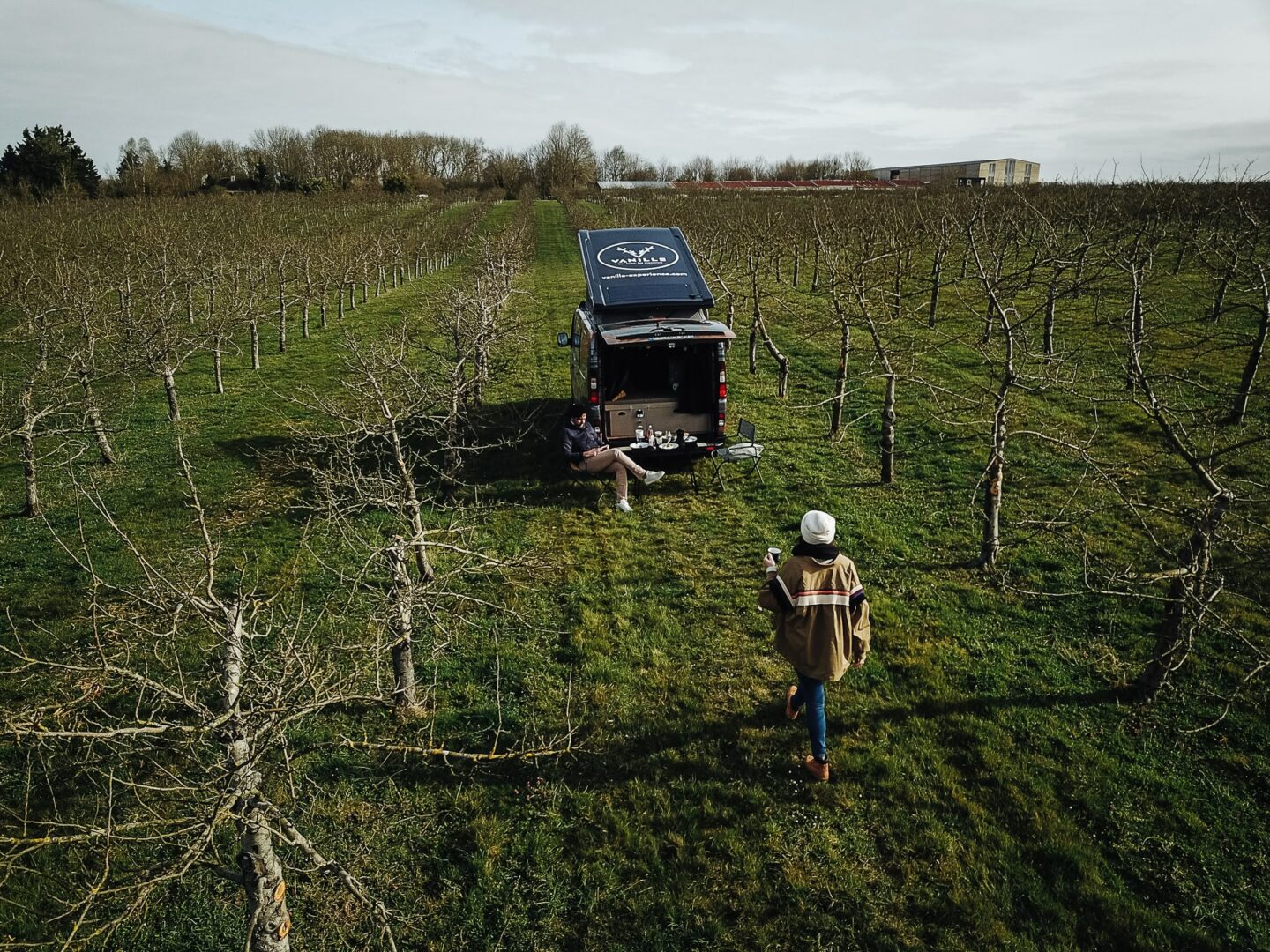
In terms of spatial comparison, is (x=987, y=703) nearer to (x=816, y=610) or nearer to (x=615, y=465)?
(x=816, y=610)

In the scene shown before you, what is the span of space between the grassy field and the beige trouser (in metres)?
0.75

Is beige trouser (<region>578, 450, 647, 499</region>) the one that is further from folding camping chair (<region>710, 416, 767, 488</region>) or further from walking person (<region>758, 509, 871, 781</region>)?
walking person (<region>758, 509, 871, 781</region>)

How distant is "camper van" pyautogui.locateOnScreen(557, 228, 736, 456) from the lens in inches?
416

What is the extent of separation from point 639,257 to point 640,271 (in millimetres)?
463

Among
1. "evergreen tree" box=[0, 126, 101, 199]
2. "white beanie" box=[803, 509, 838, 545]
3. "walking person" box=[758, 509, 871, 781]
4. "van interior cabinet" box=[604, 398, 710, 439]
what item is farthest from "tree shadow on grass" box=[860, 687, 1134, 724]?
"evergreen tree" box=[0, 126, 101, 199]

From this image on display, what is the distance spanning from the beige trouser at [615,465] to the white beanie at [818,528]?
17.3 feet

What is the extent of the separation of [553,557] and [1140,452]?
9.85 metres

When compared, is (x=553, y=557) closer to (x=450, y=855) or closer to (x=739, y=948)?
(x=450, y=855)

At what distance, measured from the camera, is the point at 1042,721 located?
6004 millimetres

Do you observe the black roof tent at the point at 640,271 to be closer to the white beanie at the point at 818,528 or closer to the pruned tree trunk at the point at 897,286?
the white beanie at the point at 818,528

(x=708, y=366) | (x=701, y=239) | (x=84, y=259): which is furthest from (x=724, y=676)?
(x=84, y=259)

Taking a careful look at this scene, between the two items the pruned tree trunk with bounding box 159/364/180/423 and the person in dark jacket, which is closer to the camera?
the person in dark jacket

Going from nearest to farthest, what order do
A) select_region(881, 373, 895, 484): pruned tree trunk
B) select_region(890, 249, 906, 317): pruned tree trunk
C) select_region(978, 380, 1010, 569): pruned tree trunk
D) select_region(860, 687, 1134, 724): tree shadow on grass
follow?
select_region(860, 687, 1134, 724): tree shadow on grass, select_region(978, 380, 1010, 569): pruned tree trunk, select_region(881, 373, 895, 484): pruned tree trunk, select_region(890, 249, 906, 317): pruned tree trunk

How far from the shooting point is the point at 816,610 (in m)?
5.35
